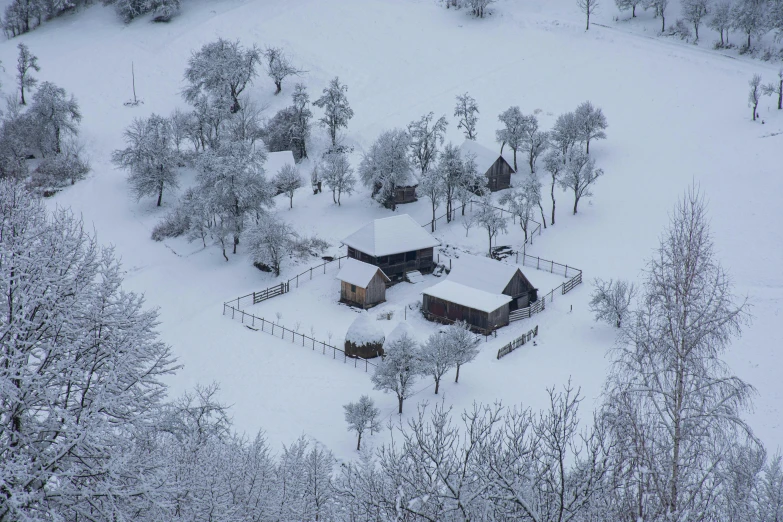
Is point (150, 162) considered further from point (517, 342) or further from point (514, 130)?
point (517, 342)

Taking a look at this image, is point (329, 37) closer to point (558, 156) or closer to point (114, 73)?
point (114, 73)

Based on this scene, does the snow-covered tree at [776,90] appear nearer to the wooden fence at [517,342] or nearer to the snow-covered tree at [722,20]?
the snow-covered tree at [722,20]

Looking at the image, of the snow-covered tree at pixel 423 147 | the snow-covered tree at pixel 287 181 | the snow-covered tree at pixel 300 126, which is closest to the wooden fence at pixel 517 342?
the snow-covered tree at pixel 423 147

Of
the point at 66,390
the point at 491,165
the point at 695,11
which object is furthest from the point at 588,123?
the point at 66,390

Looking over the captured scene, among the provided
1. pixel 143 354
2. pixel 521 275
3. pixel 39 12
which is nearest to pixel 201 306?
pixel 521 275

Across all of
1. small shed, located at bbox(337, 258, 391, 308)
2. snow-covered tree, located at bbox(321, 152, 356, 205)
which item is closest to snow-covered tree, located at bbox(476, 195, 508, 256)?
small shed, located at bbox(337, 258, 391, 308)

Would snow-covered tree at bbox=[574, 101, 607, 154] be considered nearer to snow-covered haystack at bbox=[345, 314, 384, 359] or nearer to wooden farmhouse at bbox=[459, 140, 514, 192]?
wooden farmhouse at bbox=[459, 140, 514, 192]
